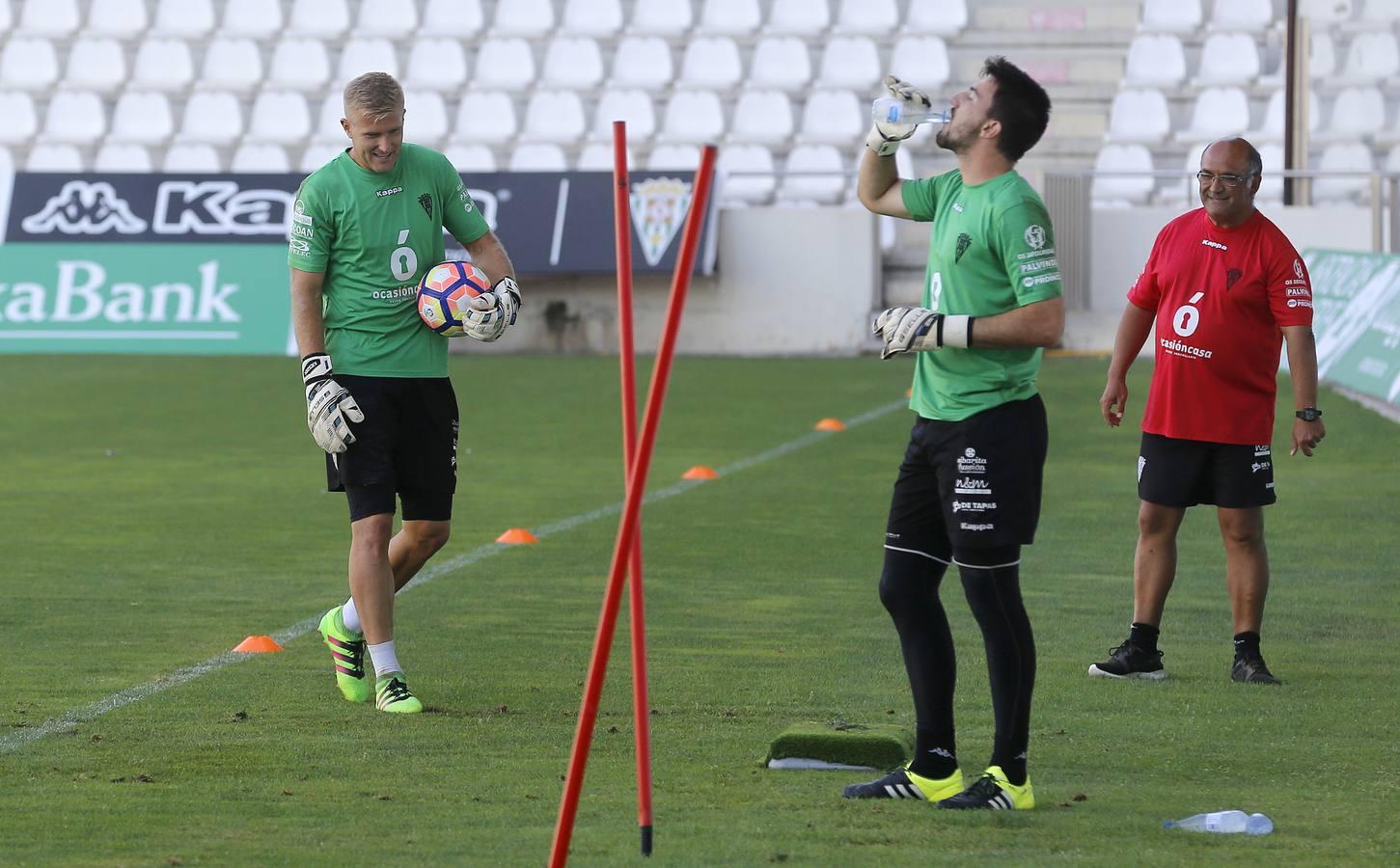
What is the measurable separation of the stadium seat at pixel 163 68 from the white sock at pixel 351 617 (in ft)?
76.2

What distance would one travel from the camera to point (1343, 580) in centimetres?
860

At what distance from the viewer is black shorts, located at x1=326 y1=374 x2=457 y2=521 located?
6.12 meters

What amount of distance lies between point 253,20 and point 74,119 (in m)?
2.89

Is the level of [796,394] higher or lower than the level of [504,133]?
lower

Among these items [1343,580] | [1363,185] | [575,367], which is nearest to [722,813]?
[1343,580]

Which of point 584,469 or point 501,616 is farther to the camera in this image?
point 584,469

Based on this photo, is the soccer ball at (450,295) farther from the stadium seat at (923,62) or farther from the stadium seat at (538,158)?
the stadium seat at (923,62)

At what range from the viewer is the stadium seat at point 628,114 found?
26.2 m

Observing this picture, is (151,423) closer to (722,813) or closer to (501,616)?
(501,616)

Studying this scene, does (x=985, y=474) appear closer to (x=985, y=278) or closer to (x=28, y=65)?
(x=985, y=278)

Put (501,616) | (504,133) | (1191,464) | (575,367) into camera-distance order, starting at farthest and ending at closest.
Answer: (504,133) < (575,367) < (501,616) < (1191,464)

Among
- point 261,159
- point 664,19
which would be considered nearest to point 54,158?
point 261,159

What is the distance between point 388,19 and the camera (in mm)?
28094

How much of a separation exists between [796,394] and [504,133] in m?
10.4
